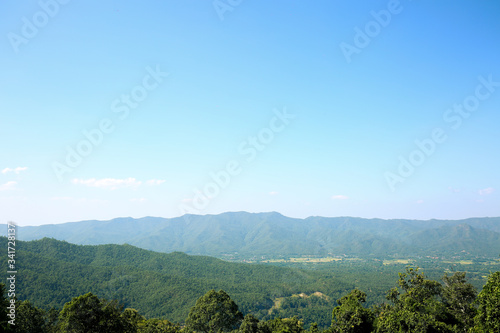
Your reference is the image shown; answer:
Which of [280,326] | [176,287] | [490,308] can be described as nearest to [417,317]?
[490,308]

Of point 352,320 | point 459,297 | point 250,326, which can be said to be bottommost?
point 250,326

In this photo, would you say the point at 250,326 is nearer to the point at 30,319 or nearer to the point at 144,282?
the point at 30,319

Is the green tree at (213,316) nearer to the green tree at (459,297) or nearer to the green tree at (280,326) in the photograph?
the green tree at (280,326)

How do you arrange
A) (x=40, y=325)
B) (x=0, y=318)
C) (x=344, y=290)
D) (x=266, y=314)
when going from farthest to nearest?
(x=344, y=290) → (x=266, y=314) → (x=40, y=325) → (x=0, y=318)

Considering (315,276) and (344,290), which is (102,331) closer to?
(344,290)

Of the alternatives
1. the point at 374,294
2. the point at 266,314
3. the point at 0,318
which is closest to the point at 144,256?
the point at 266,314

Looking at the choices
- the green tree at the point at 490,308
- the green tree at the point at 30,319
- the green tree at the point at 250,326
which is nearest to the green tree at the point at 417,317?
the green tree at the point at 490,308
